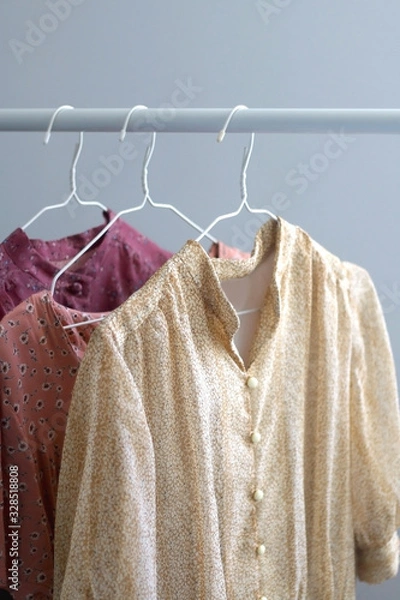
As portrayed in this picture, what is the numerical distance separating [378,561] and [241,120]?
690 millimetres

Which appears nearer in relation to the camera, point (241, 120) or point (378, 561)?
point (241, 120)

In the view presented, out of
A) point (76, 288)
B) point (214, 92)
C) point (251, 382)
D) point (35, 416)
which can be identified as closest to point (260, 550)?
point (251, 382)

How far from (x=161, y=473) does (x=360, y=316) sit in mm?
433

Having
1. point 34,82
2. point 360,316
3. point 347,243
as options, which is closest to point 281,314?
point 360,316

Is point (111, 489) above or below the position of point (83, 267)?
below

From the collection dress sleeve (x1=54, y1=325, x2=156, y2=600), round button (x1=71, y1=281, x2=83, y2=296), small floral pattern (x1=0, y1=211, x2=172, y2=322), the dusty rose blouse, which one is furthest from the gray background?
dress sleeve (x1=54, y1=325, x2=156, y2=600)

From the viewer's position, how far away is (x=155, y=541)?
976 mm

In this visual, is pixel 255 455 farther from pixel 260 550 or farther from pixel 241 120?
pixel 241 120

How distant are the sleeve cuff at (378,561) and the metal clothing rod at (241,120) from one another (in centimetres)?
62

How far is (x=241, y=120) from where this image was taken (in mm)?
1016

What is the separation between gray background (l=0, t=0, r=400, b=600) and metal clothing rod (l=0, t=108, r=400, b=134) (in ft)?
2.79

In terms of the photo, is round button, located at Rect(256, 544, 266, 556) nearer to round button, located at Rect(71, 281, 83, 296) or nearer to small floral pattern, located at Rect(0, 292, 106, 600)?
small floral pattern, located at Rect(0, 292, 106, 600)

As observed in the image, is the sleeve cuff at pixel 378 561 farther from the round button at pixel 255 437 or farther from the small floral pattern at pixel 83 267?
the small floral pattern at pixel 83 267

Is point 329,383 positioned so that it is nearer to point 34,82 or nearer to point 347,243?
point 347,243
